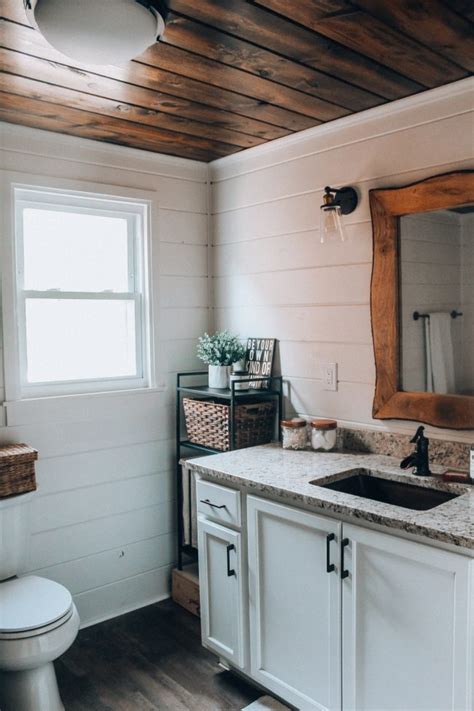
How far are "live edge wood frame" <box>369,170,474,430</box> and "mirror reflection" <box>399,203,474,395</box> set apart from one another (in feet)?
0.09

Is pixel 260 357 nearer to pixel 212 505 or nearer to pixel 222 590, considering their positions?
pixel 212 505

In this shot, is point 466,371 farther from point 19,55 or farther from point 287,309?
point 19,55

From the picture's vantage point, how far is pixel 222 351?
2.96 m

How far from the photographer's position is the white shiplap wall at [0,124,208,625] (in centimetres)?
269

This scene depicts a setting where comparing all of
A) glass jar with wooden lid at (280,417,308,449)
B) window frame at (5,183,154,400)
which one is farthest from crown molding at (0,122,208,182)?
glass jar with wooden lid at (280,417,308,449)

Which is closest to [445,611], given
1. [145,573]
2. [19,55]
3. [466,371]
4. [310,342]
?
[466,371]

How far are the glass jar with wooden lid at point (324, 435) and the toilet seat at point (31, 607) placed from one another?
3.84 ft

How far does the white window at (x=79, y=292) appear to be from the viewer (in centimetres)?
270

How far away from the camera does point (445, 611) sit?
64.4 inches

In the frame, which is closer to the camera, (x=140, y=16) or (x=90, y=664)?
(x=140, y=16)

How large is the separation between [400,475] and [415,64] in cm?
142

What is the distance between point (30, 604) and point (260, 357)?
4.95ft

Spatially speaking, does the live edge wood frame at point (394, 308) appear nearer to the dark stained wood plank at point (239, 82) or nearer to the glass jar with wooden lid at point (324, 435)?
the glass jar with wooden lid at point (324, 435)

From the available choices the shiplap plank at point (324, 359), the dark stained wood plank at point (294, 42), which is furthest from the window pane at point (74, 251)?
the dark stained wood plank at point (294, 42)
